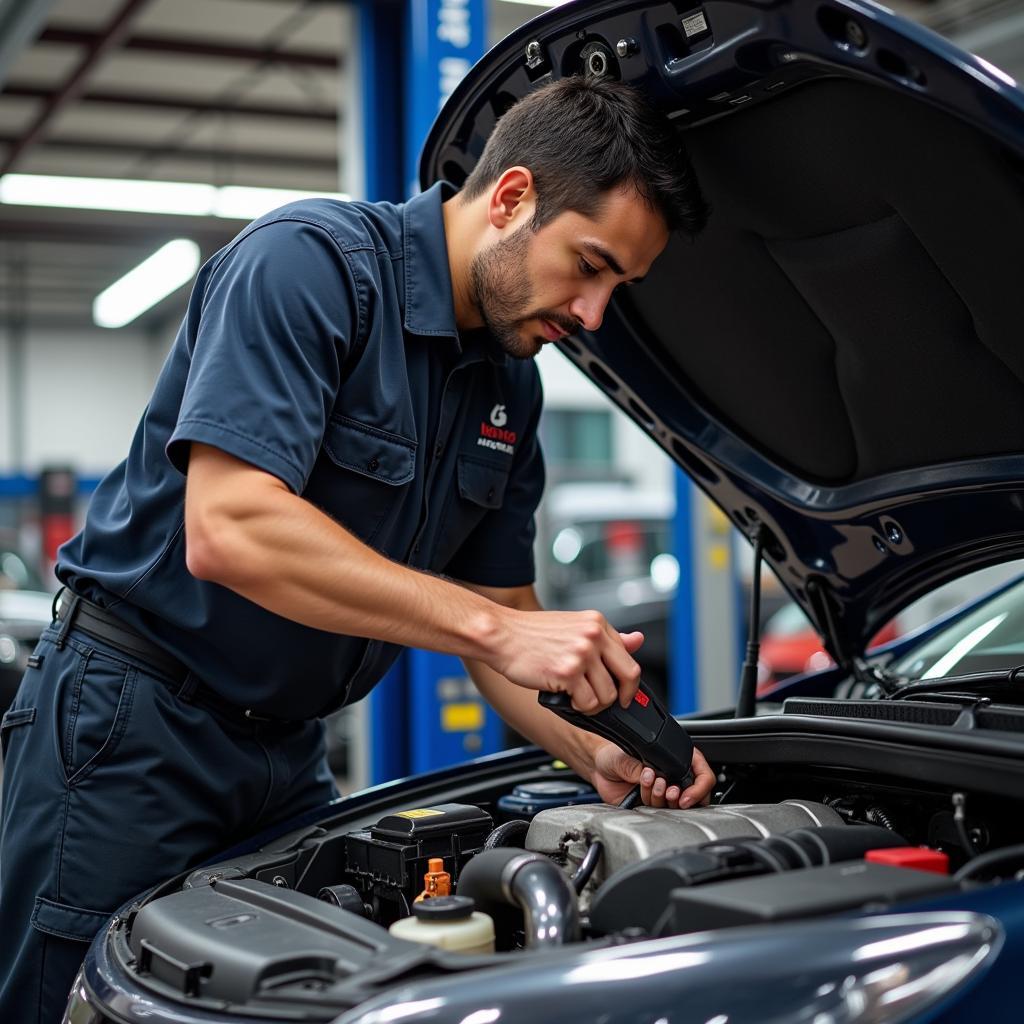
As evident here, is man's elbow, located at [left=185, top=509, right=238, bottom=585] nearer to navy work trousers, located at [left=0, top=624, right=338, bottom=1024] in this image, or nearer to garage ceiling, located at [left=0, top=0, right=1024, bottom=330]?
navy work trousers, located at [left=0, top=624, right=338, bottom=1024]

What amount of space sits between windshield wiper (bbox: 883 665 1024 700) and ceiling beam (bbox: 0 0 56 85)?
2982 mm

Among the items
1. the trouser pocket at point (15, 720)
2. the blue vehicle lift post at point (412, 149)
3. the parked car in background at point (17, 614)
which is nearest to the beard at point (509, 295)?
the trouser pocket at point (15, 720)

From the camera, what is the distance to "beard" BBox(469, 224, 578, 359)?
5.72 ft

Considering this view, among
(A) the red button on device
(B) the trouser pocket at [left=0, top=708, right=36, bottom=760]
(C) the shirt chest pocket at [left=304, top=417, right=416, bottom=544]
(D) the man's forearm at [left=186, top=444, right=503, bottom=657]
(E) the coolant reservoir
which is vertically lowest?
(E) the coolant reservoir

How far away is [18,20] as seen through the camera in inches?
141

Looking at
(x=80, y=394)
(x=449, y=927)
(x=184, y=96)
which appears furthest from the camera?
(x=80, y=394)

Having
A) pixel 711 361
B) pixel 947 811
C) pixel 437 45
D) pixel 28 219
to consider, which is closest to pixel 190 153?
pixel 28 219

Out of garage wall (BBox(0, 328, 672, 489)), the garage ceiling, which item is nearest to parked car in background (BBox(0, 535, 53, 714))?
the garage ceiling

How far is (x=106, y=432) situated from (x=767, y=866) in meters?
16.6

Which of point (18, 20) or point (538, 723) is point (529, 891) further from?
point (18, 20)

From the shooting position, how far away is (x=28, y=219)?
9.91 metres

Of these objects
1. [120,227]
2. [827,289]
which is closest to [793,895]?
[827,289]

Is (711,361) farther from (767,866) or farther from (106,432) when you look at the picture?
(106,432)

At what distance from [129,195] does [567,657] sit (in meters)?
9.41
